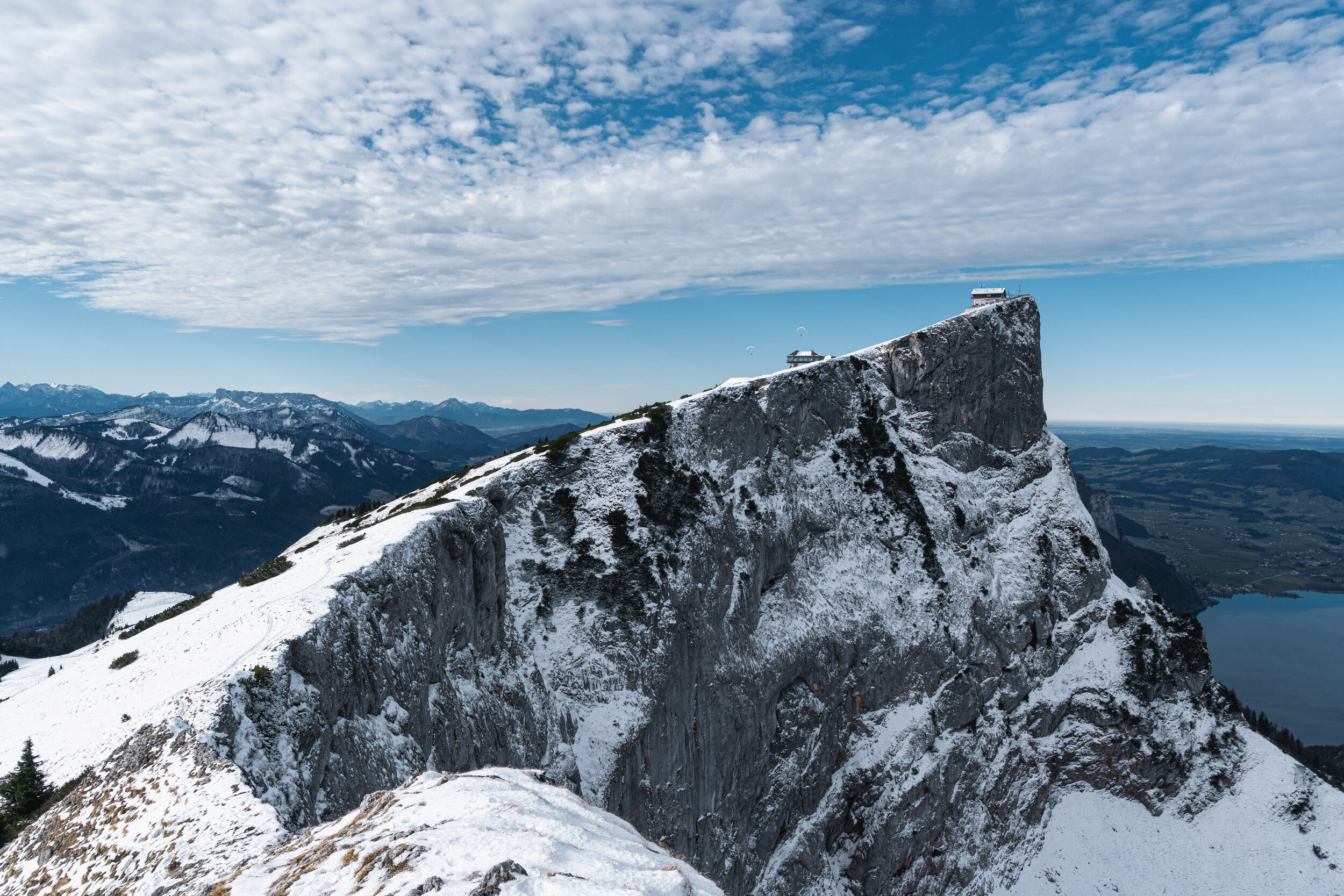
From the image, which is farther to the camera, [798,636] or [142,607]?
[142,607]

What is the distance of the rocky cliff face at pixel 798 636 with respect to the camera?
46625 millimetres

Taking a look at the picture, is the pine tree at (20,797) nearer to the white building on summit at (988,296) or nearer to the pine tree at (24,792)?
Result: the pine tree at (24,792)

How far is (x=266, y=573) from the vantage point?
50.3 metres

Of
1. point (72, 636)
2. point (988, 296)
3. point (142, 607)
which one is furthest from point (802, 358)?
point (72, 636)

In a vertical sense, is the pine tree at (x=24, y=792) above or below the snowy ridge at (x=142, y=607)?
above

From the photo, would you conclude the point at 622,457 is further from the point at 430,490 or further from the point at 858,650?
the point at 858,650

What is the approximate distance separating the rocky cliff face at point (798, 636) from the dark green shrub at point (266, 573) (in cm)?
362

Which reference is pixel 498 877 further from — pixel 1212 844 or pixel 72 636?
pixel 72 636

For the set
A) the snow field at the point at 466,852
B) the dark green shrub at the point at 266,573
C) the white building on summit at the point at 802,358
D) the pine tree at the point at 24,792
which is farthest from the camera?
the white building on summit at the point at 802,358

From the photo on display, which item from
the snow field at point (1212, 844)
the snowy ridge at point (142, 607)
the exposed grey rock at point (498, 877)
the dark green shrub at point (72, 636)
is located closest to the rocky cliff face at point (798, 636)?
the snow field at point (1212, 844)

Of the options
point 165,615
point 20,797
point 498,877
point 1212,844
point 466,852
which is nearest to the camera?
point 498,877

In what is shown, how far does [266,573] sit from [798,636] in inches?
2135

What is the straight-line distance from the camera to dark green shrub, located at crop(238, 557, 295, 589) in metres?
49.1

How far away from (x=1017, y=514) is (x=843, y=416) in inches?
1240
